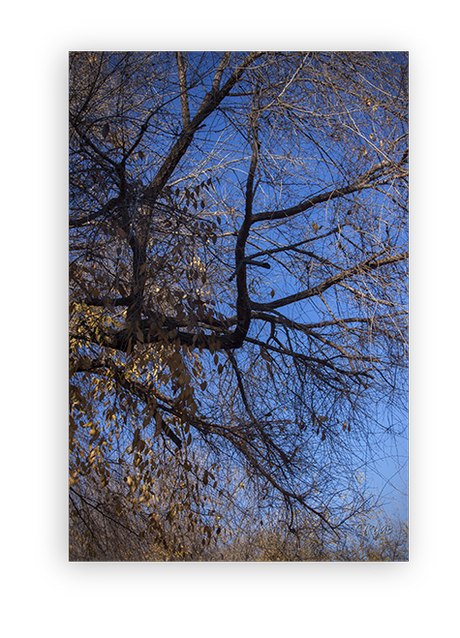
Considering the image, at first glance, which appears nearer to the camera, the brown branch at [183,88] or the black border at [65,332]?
the black border at [65,332]

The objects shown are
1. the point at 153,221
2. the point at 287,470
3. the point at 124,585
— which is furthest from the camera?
the point at 287,470

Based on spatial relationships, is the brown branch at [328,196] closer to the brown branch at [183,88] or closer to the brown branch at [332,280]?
the brown branch at [332,280]

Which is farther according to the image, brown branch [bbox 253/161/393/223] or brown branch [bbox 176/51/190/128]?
brown branch [bbox 253/161/393/223]

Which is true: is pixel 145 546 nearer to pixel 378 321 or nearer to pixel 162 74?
pixel 378 321

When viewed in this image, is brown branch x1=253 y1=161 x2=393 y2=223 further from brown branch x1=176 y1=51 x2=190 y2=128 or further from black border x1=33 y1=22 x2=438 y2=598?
brown branch x1=176 y1=51 x2=190 y2=128

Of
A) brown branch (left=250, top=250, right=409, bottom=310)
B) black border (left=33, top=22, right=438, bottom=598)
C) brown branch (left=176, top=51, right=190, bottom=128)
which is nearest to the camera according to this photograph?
black border (left=33, top=22, right=438, bottom=598)

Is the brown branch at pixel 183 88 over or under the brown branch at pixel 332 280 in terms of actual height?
over

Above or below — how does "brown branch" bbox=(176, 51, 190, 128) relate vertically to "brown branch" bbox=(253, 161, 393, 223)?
above

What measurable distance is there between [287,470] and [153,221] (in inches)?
71.5

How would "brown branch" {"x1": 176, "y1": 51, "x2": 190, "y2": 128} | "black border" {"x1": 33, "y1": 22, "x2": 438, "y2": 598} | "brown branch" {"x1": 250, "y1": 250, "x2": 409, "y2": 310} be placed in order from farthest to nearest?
"brown branch" {"x1": 250, "y1": 250, "x2": 409, "y2": 310}
"brown branch" {"x1": 176, "y1": 51, "x2": 190, "y2": 128}
"black border" {"x1": 33, "y1": 22, "x2": 438, "y2": 598}

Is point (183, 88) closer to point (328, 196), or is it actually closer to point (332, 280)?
point (328, 196)

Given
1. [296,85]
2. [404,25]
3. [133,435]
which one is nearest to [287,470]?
[133,435]

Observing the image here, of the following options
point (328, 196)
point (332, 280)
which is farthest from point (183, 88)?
point (332, 280)

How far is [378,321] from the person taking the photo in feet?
9.18
